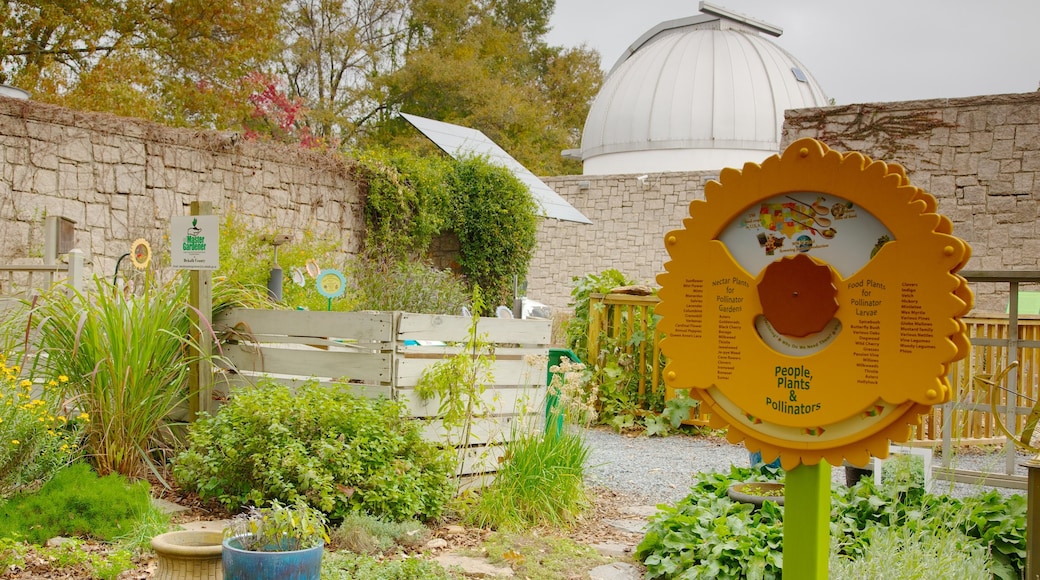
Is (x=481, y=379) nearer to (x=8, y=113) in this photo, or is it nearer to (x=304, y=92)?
(x=8, y=113)

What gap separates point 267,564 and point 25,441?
1911 millimetres

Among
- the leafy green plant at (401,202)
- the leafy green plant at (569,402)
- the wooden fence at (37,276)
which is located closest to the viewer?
the leafy green plant at (569,402)

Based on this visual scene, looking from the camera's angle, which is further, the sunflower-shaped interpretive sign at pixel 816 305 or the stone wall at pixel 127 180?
the stone wall at pixel 127 180

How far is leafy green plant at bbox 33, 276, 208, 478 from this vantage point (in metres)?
4.70

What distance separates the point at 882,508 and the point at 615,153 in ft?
67.6

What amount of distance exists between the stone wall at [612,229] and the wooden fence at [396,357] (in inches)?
510

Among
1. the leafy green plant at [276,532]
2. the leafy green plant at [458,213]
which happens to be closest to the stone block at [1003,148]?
the leafy green plant at [458,213]

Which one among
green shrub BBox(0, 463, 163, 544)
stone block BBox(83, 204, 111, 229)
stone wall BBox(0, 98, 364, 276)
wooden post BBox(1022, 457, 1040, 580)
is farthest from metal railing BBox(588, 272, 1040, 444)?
stone block BBox(83, 204, 111, 229)

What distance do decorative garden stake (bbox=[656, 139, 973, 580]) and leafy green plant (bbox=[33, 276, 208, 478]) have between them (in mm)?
3114

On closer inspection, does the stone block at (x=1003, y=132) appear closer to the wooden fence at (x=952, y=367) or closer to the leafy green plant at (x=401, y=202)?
the wooden fence at (x=952, y=367)

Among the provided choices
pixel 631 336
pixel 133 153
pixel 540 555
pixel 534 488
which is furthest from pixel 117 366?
pixel 133 153

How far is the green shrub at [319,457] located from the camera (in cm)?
416

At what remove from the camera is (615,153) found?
79.3 feet

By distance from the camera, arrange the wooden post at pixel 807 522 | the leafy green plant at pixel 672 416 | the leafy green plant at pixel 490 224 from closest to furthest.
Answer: the wooden post at pixel 807 522, the leafy green plant at pixel 672 416, the leafy green plant at pixel 490 224
